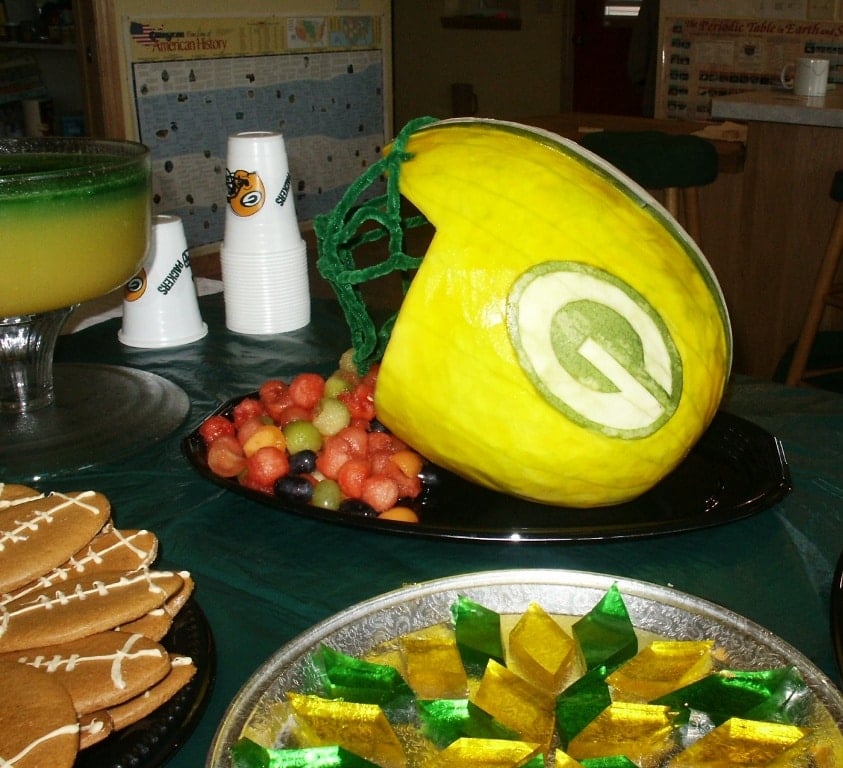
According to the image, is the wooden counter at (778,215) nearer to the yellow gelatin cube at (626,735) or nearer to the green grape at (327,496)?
the green grape at (327,496)

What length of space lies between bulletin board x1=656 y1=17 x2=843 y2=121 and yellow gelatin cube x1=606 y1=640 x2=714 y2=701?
4.57 m

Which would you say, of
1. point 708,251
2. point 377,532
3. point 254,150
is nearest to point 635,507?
point 377,532

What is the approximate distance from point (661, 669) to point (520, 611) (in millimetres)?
86

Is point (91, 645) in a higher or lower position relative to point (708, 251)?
higher

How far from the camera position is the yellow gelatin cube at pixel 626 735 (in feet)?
1.37

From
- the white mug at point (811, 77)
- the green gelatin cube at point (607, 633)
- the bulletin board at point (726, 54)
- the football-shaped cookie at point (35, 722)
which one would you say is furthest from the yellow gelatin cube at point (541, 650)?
the bulletin board at point (726, 54)

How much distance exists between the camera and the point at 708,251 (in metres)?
3.51

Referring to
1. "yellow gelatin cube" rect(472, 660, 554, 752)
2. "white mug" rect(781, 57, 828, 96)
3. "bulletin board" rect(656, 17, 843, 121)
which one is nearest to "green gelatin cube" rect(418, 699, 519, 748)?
"yellow gelatin cube" rect(472, 660, 554, 752)

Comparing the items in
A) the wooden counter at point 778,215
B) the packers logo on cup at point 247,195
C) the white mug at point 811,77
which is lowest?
the wooden counter at point 778,215

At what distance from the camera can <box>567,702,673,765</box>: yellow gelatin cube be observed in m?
0.42

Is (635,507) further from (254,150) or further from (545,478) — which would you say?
(254,150)

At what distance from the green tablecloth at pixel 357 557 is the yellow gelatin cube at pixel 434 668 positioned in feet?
0.37

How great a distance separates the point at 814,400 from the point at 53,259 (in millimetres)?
736

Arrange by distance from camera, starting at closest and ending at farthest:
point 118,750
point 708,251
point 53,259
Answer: point 118,750, point 53,259, point 708,251
